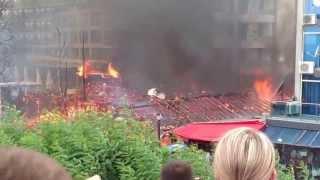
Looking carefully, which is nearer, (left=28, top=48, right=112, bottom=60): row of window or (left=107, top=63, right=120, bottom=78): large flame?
(left=28, top=48, right=112, bottom=60): row of window

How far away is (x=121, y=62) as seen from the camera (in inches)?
848

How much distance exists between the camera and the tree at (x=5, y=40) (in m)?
19.0

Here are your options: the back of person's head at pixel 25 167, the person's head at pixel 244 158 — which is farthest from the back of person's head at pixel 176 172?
the back of person's head at pixel 25 167

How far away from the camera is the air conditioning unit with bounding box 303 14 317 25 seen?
18.4m

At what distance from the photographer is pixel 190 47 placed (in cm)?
2272

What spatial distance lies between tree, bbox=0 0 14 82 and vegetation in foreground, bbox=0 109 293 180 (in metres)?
15.5

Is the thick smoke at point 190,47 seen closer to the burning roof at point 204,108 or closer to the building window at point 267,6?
the building window at point 267,6

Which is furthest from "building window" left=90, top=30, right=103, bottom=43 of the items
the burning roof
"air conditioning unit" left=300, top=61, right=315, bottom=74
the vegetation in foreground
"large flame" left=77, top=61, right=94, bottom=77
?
the vegetation in foreground

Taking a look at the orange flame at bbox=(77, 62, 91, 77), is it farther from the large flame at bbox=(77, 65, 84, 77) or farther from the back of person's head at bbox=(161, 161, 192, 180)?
the back of person's head at bbox=(161, 161, 192, 180)

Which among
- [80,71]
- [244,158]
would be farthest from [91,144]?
[80,71]

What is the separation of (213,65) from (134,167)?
1969 centimetres

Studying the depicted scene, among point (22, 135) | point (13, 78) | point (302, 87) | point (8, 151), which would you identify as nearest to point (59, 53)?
point (13, 78)

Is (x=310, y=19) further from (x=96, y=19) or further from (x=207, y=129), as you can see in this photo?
(x=96, y=19)

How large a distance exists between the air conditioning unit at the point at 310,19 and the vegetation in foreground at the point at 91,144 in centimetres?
1524
